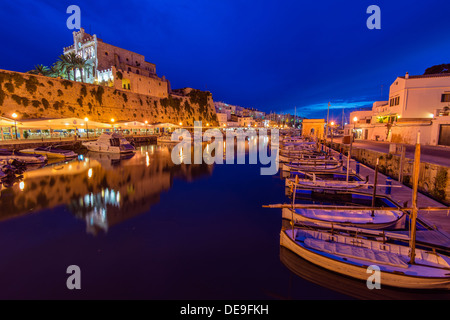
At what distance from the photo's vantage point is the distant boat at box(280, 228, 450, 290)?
5.15 meters

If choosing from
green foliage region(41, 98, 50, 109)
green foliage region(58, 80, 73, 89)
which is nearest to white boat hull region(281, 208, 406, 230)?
green foliage region(41, 98, 50, 109)

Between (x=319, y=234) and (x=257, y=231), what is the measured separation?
9.09 ft

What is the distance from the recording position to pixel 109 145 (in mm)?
28859

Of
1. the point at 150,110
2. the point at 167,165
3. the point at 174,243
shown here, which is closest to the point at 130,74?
the point at 150,110

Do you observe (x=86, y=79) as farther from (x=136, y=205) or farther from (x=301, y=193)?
(x=301, y=193)

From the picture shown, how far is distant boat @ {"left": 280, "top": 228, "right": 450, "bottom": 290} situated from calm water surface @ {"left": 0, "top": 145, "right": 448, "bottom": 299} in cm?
39

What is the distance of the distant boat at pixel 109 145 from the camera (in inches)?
1131

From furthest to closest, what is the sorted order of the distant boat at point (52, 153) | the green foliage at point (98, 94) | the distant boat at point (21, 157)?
1. the green foliage at point (98, 94)
2. the distant boat at point (52, 153)
3. the distant boat at point (21, 157)

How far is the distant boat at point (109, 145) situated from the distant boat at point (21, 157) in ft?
25.3

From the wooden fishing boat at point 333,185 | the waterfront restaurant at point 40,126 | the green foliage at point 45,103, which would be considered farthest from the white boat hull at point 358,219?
the green foliage at point 45,103

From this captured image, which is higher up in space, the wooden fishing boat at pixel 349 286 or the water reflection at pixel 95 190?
the water reflection at pixel 95 190

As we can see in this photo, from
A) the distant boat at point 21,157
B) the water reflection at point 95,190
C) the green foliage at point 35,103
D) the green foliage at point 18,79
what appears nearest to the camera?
the water reflection at point 95,190

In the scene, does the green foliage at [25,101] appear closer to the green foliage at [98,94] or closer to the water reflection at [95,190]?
the green foliage at [98,94]

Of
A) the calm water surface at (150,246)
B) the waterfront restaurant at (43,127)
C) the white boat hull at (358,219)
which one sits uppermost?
the waterfront restaurant at (43,127)
